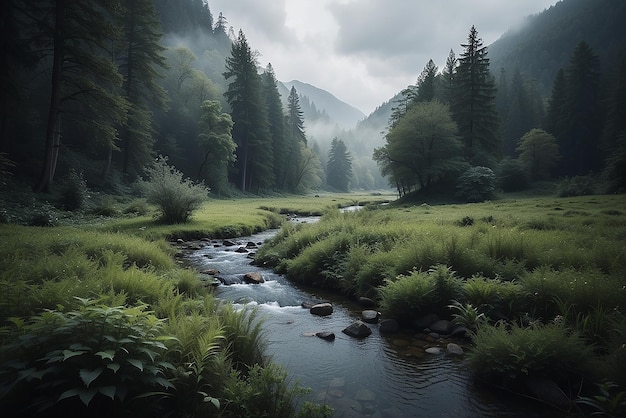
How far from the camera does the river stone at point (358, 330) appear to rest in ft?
22.4

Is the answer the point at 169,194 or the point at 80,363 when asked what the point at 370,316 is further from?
the point at 169,194

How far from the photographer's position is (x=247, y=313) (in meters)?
8.10

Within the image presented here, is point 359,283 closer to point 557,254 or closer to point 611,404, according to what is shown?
point 557,254

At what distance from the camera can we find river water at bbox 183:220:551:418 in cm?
442

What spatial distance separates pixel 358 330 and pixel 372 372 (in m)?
1.50

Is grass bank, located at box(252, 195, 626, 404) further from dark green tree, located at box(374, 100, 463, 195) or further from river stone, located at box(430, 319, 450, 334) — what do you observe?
dark green tree, located at box(374, 100, 463, 195)

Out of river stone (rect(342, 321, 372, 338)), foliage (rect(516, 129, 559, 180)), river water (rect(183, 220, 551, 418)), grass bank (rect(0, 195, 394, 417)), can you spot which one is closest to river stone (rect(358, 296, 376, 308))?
river water (rect(183, 220, 551, 418))

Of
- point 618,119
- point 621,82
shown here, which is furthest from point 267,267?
point 621,82

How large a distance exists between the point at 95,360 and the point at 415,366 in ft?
16.3

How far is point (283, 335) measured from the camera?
6.84 meters

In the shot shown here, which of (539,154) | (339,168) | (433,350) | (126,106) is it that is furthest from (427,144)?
(339,168)

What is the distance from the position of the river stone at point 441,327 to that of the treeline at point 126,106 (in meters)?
20.8

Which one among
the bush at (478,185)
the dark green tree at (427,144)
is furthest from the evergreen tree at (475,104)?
the bush at (478,185)

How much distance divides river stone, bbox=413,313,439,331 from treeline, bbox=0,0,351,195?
20.4m
